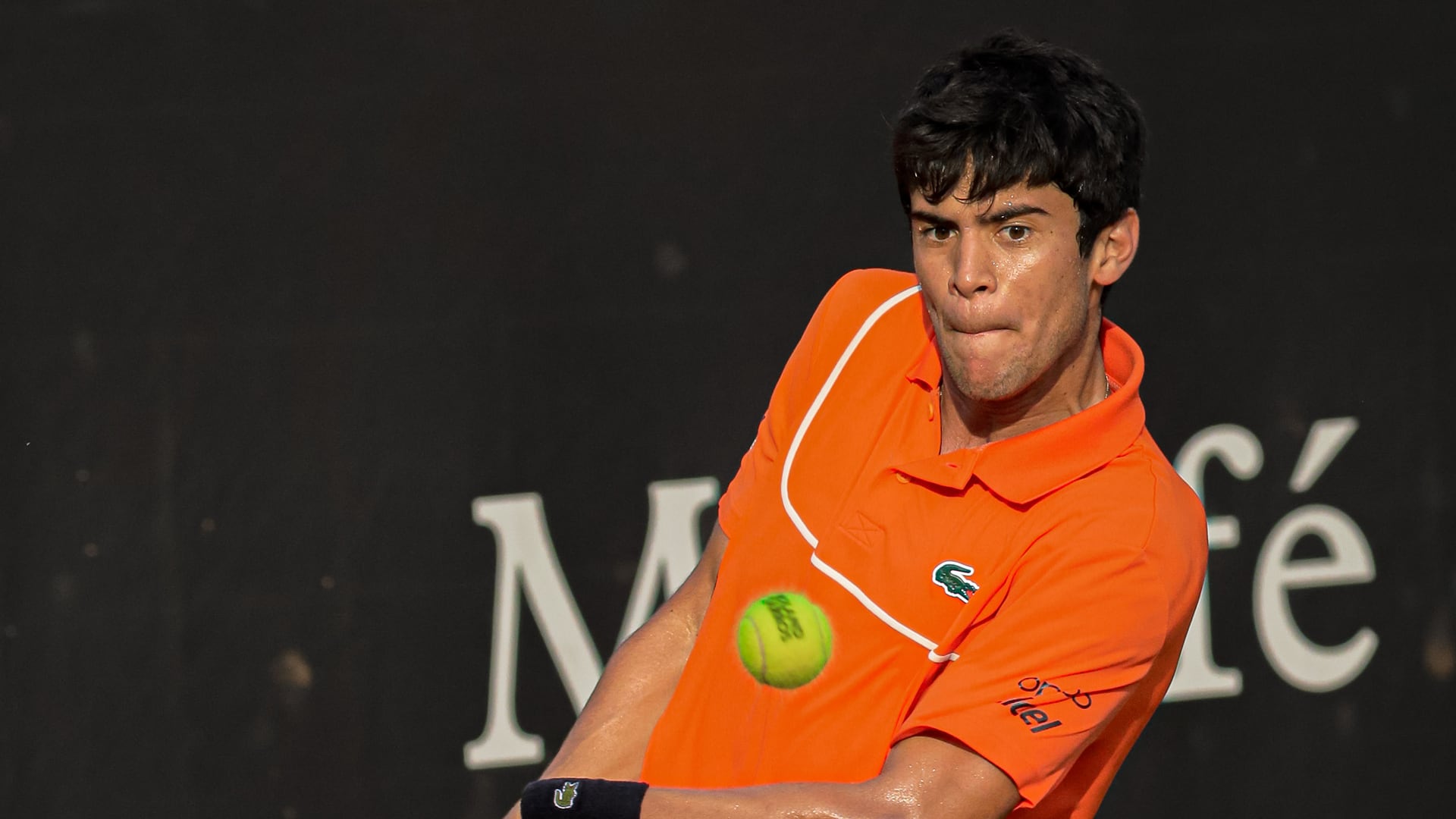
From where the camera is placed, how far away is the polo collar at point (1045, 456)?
1438 mm

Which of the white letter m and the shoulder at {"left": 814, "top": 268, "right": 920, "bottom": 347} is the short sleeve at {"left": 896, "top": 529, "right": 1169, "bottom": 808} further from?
the white letter m

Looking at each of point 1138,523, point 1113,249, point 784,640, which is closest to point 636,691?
point 784,640

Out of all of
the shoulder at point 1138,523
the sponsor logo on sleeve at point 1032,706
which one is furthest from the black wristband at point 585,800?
the shoulder at point 1138,523

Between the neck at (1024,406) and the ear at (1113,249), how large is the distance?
0.07m

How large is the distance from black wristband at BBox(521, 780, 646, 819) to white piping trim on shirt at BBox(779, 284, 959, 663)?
0.28 meters

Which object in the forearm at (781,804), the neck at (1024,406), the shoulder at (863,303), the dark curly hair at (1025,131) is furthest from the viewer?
the shoulder at (863,303)

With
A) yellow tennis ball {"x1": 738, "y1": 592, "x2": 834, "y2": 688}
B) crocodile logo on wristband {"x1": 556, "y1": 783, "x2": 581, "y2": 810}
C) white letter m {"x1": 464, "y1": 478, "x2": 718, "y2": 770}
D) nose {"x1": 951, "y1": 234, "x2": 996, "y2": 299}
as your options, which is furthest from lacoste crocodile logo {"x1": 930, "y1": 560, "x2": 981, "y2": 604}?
white letter m {"x1": 464, "y1": 478, "x2": 718, "y2": 770}

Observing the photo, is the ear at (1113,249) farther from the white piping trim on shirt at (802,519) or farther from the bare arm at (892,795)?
the bare arm at (892,795)

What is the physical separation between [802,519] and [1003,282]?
30 centimetres

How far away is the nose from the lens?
1.44 m

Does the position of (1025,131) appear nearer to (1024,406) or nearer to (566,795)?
(1024,406)

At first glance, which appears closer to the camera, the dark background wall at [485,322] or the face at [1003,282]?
the face at [1003,282]

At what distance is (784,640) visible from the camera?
149 cm

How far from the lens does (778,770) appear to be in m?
1.45
